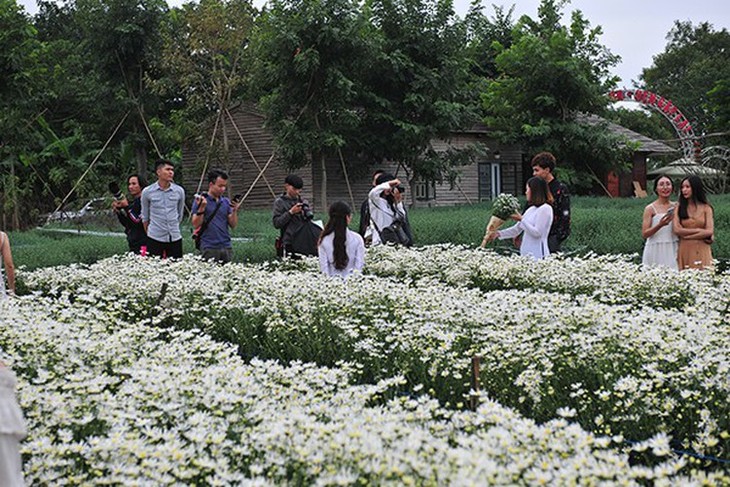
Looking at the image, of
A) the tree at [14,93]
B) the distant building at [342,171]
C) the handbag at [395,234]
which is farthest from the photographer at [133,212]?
the tree at [14,93]

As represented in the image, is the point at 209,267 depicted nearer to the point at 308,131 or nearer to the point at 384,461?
the point at 384,461

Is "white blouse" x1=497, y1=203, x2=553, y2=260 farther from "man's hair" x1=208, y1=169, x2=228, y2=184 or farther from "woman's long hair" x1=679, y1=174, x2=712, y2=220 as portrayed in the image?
"man's hair" x1=208, y1=169, x2=228, y2=184

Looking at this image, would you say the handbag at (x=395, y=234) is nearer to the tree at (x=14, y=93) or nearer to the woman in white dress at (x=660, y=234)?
the woman in white dress at (x=660, y=234)

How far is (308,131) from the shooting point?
26.8 meters

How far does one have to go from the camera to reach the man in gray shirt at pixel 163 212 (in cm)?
1034

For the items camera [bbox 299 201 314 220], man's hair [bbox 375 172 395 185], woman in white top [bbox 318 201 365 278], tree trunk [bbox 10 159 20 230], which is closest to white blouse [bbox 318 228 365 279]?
woman in white top [bbox 318 201 365 278]

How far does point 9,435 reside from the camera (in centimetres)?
312

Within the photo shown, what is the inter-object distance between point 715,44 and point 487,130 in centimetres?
3952

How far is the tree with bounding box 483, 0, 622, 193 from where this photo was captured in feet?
107

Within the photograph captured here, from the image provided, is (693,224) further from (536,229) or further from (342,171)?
(342,171)

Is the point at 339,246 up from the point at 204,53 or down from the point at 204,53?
down

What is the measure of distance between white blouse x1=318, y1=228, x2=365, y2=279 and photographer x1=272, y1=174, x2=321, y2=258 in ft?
4.84

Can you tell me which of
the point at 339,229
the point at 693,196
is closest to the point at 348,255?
the point at 339,229

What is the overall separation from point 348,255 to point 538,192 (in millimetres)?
2131
